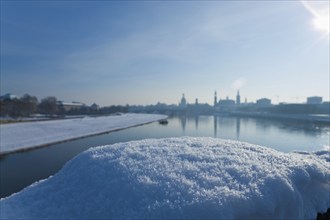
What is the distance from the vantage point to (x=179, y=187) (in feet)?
16.0

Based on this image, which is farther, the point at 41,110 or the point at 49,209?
the point at 41,110

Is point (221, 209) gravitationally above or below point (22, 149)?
above

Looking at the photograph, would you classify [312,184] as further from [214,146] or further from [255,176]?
[214,146]

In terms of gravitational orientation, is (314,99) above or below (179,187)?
above

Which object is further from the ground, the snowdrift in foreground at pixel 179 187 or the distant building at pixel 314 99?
the distant building at pixel 314 99

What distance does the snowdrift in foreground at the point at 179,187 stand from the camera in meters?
4.61

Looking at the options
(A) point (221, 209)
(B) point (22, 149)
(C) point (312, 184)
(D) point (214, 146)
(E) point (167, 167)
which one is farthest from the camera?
(B) point (22, 149)

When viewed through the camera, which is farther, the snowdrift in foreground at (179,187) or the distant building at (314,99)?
the distant building at (314,99)

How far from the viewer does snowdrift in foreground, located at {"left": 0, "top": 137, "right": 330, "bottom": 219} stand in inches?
182

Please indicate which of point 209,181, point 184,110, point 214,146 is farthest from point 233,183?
point 184,110

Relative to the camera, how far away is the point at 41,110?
310ft

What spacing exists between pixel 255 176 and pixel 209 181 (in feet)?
3.39

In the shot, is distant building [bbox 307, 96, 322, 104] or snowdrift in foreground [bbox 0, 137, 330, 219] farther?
distant building [bbox 307, 96, 322, 104]

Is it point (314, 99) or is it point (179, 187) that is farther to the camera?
point (314, 99)
